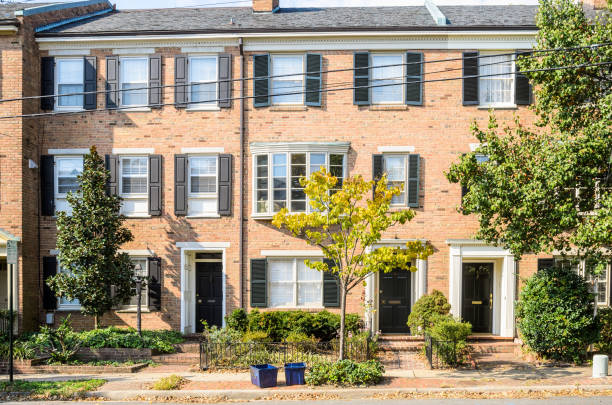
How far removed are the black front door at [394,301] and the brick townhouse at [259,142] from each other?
0.05 metres

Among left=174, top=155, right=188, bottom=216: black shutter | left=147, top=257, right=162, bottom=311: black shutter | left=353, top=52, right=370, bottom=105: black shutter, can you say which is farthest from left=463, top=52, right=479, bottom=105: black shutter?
left=147, top=257, right=162, bottom=311: black shutter

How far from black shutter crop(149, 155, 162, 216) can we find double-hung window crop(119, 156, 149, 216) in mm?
225

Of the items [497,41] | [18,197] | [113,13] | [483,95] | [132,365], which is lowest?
[132,365]

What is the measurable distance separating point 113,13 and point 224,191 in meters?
9.16

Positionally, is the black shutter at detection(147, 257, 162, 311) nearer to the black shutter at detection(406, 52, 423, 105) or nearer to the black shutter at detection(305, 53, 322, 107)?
the black shutter at detection(305, 53, 322, 107)

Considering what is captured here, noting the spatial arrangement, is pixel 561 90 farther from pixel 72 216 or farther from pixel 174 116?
pixel 72 216

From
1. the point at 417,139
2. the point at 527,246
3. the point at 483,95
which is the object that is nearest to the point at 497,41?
the point at 483,95

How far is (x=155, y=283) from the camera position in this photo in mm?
18359

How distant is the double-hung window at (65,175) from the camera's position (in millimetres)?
18797

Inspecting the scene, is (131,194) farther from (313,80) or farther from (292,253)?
(313,80)

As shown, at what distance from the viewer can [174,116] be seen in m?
18.8

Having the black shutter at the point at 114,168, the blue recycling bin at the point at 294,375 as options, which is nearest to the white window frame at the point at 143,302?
the black shutter at the point at 114,168

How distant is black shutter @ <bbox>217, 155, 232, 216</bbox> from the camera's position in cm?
1847

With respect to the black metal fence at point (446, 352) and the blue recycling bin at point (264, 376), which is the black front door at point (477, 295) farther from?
the blue recycling bin at point (264, 376)
